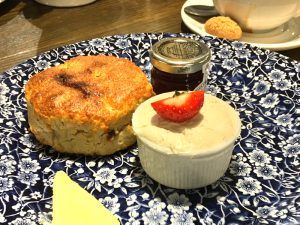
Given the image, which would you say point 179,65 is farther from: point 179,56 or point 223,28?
point 223,28

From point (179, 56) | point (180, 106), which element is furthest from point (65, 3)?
point (180, 106)

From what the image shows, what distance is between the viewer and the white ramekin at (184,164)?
3.61 ft

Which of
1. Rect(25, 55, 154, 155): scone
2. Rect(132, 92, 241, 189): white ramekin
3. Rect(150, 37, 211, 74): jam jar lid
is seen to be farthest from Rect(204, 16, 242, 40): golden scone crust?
Rect(132, 92, 241, 189): white ramekin

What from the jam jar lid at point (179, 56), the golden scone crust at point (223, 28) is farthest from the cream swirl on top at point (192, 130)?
the golden scone crust at point (223, 28)

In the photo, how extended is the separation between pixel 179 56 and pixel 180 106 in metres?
0.21

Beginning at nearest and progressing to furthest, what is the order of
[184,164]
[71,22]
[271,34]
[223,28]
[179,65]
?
1. [184,164]
2. [179,65]
3. [223,28]
4. [271,34]
5. [71,22]

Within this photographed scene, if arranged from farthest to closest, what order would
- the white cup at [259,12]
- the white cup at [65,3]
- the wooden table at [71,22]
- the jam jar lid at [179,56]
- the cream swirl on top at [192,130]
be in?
the white cup at [65,3], the wooden table at [71,22], the white cup at [259,12], the jam jar lid at [179,56], the cream swirl on top at [192,130]

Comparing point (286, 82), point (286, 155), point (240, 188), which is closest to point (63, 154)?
point (240, 188)

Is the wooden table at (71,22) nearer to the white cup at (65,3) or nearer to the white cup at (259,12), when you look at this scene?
the white cup at (65,3)

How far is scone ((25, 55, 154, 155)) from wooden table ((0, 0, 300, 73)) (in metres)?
0.54

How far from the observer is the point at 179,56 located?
1.28 metres

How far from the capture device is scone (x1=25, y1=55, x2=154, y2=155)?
1.20 metres

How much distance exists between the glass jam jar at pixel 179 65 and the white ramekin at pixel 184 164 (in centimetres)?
18

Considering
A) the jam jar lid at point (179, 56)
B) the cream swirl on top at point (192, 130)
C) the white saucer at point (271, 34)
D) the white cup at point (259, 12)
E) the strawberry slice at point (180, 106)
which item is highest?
the jam jar lid at point (179, 56)
